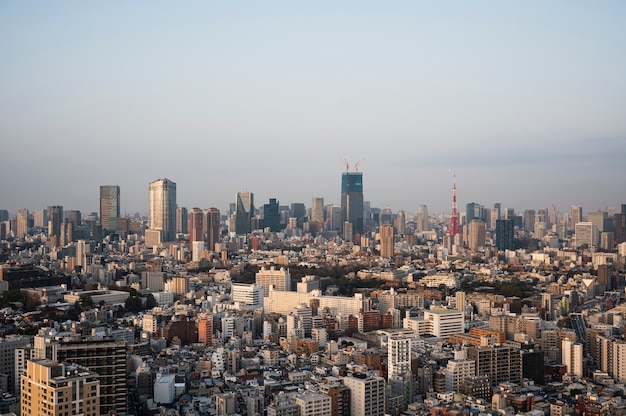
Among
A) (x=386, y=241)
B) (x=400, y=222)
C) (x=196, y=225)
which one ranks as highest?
(x=196, y=225)

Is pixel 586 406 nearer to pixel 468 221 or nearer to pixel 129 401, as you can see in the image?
pixel 129 401

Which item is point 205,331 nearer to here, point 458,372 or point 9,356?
point 9,356

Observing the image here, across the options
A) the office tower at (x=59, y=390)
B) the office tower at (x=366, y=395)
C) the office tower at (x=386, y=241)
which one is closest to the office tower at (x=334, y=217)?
the office tower at (x=386, y=241)

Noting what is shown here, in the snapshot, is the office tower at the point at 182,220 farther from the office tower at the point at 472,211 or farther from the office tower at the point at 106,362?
the office tower at the point at 106,362

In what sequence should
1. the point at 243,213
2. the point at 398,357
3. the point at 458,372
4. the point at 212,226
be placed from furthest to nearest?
the point at 243,213 → the point at 212,226 → the point at 398,357 → the point at 458,372

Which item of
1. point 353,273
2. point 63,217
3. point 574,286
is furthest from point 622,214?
point 63,217

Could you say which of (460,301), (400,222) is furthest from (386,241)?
(460,301)
